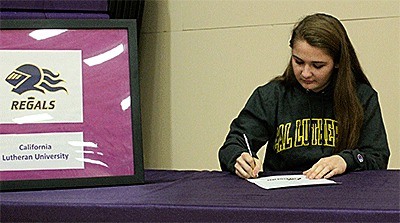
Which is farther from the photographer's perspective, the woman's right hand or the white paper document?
the woman's right hand

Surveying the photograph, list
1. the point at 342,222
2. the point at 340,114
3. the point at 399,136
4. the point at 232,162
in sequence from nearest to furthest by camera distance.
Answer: the point at 342,222
the point at 232,162
the point at 340,114
the point at 399,136

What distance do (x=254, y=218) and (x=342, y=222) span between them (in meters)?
0.15

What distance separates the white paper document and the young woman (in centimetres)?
30

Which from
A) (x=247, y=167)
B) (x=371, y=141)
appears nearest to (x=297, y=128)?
(x=371, y=141)

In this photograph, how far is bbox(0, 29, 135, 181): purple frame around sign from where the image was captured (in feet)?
5.19

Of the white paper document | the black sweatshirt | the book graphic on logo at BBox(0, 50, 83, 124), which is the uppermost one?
the book graphic on logo at BBox(0, 50, 83, 124)

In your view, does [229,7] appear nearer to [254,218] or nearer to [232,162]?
[232,162]

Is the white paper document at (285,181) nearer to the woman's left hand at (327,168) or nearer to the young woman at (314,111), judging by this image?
the woman's left hand at (327,168)

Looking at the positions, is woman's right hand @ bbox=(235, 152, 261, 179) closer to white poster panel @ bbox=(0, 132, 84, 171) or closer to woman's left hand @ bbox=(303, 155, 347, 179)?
woman's left hand @ bbox=(303, 155, 347, 179)

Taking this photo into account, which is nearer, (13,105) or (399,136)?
(13,105)

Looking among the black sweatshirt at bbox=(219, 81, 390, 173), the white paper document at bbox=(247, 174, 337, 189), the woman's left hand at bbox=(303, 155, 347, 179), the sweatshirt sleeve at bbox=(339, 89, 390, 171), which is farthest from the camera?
the black sweatshirt at bbox=(219, 81, 390, 173)

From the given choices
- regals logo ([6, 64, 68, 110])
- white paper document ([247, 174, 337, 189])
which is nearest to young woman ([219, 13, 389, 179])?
white paper document ([247, 174, 337, 189])

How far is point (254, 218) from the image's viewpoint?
1268 millimetres

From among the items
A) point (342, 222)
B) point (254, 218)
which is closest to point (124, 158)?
point (254, 218)
